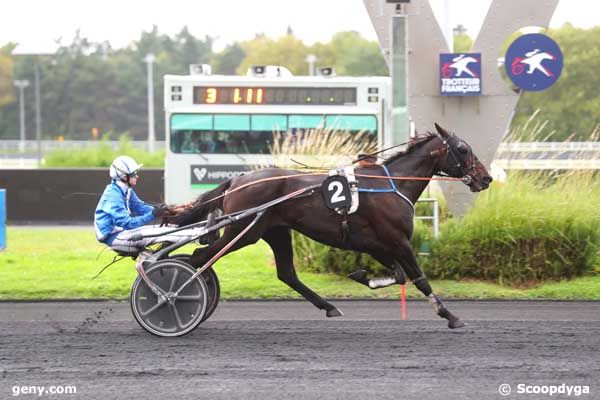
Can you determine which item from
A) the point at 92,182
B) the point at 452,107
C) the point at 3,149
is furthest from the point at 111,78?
the point at 452,107

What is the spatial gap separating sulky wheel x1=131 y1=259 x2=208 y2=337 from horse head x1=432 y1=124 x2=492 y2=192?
2.38 metres

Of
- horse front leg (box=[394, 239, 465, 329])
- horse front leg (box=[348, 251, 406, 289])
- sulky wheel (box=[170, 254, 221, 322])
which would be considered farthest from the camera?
horse front leg (box=[348, 251, 406, 289])

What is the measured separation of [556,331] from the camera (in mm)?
8477

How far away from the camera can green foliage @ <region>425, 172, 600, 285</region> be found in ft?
37.6

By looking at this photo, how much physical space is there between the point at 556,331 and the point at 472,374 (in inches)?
77.4

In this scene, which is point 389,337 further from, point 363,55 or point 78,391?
point 363,55

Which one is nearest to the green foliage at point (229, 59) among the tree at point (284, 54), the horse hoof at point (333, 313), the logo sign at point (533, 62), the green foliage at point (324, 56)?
the green foliage at point (324, 56)

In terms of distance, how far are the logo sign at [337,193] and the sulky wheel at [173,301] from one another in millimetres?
1231

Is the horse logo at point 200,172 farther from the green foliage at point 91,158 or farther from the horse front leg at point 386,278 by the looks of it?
the horse front leg at point 386,278

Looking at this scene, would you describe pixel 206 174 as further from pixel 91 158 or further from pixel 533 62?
pixel 91 158

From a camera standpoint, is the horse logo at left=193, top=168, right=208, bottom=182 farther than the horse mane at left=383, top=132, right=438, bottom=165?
Yes

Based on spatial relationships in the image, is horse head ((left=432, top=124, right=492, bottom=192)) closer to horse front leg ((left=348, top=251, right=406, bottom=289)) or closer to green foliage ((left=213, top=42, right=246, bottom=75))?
horse front leg ((left=348, top=251, right=406, bottom=289))

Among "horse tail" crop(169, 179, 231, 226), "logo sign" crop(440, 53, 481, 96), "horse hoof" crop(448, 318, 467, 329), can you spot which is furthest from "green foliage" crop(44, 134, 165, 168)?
"horse hoof" crop(448, 318, 467, 329)

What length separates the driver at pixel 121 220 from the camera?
838 cm
